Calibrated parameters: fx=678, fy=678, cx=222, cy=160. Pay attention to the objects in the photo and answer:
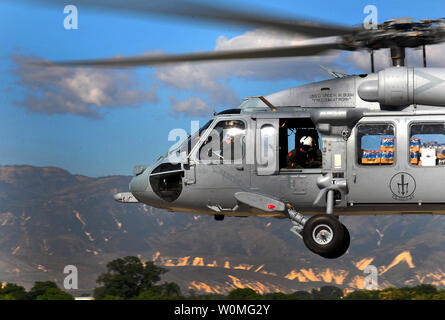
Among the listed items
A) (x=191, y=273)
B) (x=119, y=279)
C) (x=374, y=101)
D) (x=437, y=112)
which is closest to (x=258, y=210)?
(x=374, y=101)

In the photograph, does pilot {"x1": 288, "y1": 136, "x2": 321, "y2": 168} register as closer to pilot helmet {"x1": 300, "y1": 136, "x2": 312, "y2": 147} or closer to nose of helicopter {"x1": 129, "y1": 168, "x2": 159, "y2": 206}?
pilot helmet {"x1": 300, "y1": 136, "x2": 312, "y2": 147}

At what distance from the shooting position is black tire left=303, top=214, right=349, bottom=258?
43.0 ft

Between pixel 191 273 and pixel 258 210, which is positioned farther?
pixel 191 273

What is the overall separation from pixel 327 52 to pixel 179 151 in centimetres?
371

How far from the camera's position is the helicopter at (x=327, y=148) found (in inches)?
510

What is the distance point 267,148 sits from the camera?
13.7 meters

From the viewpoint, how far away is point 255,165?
1373cm

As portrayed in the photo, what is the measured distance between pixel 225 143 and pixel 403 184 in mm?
3644

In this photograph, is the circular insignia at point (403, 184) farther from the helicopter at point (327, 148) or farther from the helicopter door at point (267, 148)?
the helicopter door at point (267, 148)

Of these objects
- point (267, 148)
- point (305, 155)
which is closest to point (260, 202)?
point (267, 148)

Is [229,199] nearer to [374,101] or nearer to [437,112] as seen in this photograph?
[374,101]

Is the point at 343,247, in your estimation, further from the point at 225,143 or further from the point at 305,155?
the point at 225,143

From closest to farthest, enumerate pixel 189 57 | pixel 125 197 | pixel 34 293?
pixel 189 57 → pixel 125 197 → pixel 34 293
